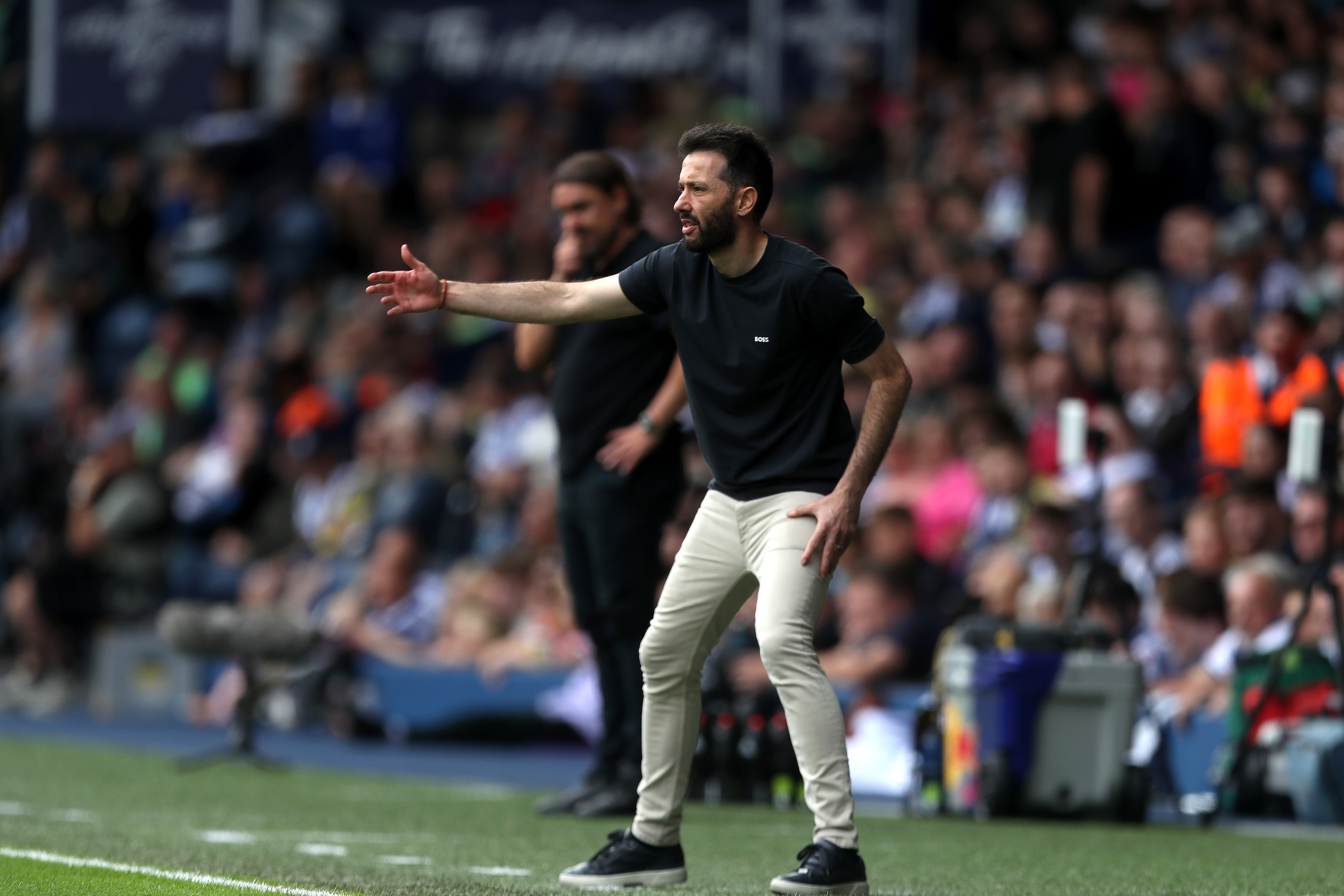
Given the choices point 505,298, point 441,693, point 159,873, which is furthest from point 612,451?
point 441,693

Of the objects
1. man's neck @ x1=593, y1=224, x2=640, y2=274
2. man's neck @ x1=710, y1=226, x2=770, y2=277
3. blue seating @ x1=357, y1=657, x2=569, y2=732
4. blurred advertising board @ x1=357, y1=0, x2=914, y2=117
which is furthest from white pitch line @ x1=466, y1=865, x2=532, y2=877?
blurred advertising board @ x1=357, y1=0, x2=914, y2=117

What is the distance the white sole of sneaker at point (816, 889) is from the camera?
4.74m

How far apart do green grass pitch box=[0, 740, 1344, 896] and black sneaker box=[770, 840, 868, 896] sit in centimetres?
27

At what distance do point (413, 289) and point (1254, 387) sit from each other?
6272 millimetres

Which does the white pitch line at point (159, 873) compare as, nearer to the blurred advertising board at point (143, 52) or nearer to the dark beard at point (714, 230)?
the dark beard at point (714, 230)

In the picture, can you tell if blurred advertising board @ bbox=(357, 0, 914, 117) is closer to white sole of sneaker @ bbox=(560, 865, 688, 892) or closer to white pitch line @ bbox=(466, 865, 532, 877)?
white pitch line @ bbox=(466, 865, 532, 877)

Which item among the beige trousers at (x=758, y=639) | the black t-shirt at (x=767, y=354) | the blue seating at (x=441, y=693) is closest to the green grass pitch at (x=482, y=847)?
the beige trousers at (x=758, y=639)

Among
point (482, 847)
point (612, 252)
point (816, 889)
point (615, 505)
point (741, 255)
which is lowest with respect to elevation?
point (482, 847)

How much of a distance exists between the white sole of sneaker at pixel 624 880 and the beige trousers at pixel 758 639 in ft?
0.28

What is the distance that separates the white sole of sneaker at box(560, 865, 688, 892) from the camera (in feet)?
16.4

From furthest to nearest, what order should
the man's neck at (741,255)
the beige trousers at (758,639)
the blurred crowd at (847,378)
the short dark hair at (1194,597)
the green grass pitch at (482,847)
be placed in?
1. the blurred crowd at (847,378)
2. the short dark hair at (1194,597)
3. the green grass pitch at (482,847)
4. the man's neck at (741,255)
5. the beige trousers at (758,639)

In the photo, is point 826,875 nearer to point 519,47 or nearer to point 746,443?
point 746,443

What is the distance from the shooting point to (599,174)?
23.2 ft

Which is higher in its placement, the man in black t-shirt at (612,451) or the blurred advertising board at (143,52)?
the blurred advertising board at (143,52)
